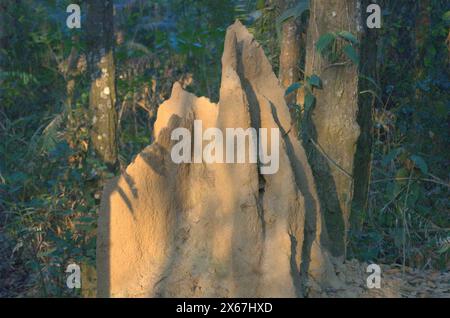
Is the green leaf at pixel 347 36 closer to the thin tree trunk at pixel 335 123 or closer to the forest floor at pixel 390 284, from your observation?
the thin tree trunk at pixel 335 123

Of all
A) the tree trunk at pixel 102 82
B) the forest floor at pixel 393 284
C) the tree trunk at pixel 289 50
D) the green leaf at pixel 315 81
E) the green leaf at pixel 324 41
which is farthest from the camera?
the tree trunk at pixel 289 50

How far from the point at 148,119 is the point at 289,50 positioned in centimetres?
336

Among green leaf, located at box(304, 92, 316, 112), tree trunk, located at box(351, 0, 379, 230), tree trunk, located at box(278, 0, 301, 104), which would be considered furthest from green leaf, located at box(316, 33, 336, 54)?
tree trunk, located at box(278, 0, 301, 104)

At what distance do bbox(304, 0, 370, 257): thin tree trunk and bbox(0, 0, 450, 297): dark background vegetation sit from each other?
0.84m

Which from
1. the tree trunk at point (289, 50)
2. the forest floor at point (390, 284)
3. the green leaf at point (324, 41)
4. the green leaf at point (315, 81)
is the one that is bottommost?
the forest floor at point (390, 284)

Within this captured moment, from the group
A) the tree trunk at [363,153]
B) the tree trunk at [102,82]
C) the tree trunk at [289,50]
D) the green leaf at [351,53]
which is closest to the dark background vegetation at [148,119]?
the tree trunk at [363,153]

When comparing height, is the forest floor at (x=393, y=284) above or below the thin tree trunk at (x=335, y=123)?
below

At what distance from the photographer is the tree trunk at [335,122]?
6121 millimetres

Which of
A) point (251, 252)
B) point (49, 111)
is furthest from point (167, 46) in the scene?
point (251, 252)

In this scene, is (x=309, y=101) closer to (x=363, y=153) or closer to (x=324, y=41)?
(x=324, y=41)

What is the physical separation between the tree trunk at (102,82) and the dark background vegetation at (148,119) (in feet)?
1.05

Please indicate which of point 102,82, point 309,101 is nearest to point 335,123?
point 309,101

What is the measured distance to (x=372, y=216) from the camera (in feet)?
26.7

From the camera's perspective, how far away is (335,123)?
20.1 ft
